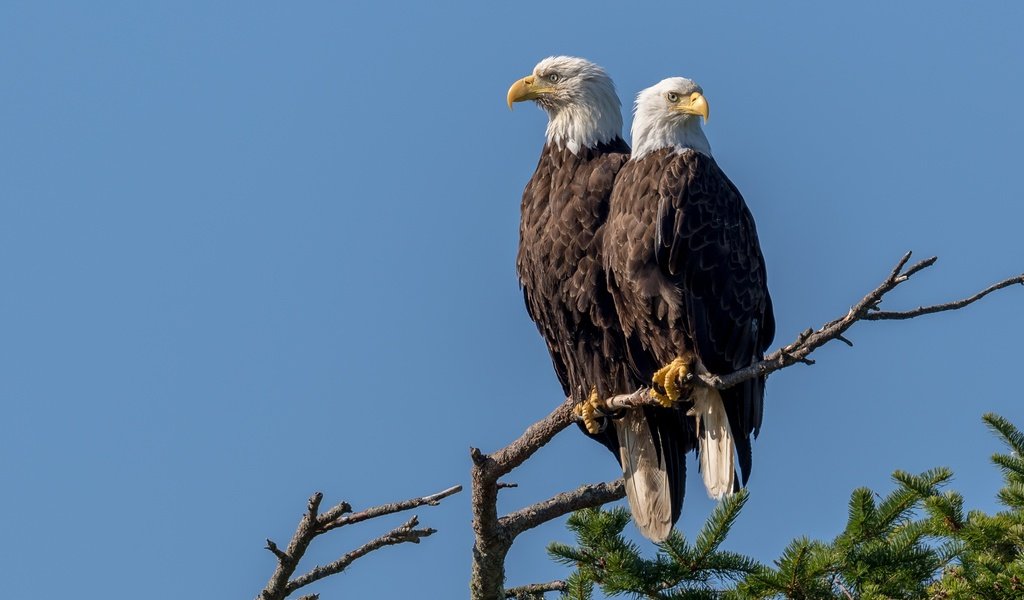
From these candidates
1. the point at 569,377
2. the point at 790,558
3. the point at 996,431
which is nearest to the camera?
the point at 790,558

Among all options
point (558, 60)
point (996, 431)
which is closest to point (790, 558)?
point (996, 431)

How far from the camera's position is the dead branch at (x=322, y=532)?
14.6 feet

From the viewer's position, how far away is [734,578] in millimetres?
4750

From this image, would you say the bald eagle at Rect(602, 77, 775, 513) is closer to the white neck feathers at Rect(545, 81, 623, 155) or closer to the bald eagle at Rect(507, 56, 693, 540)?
the bald eagle at Rect(507, 56, 693, 540)

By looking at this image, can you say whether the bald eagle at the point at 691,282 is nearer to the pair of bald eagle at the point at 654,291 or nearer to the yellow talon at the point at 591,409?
Answer: the pair of bald eagle at the point at 654,291

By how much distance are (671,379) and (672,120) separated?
1.18m

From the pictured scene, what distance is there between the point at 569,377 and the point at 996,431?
1.97 m

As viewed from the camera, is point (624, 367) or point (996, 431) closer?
point (996, 431)

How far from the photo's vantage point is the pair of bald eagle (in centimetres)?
582

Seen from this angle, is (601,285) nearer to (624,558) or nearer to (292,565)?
(624,558)

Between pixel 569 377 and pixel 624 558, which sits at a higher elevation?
pixel 569 377

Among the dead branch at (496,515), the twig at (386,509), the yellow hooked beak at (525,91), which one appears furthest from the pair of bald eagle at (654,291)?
the twig at (386,509)

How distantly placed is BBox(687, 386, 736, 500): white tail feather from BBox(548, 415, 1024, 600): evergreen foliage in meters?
0.92

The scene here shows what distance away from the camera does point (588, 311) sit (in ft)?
20.1
